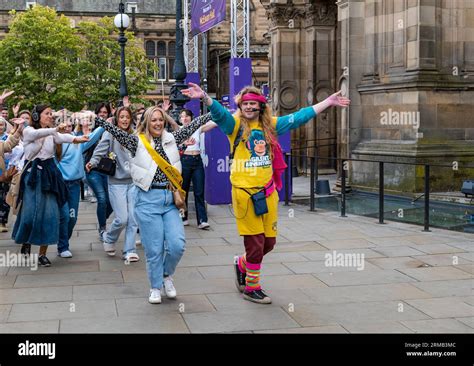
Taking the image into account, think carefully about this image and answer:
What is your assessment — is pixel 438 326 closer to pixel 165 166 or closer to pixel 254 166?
pixel 254 166

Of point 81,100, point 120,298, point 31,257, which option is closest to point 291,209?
point 31,257

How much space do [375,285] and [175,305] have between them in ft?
7.08

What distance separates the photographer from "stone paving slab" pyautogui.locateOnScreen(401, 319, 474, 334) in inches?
242

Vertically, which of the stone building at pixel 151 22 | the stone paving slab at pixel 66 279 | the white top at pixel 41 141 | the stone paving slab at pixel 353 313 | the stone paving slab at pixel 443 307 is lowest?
the stone paving slab at pixel 66 279

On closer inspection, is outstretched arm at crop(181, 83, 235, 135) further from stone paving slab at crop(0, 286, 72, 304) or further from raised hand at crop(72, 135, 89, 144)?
stone paving slab at crop(0, 286, 72, 304)

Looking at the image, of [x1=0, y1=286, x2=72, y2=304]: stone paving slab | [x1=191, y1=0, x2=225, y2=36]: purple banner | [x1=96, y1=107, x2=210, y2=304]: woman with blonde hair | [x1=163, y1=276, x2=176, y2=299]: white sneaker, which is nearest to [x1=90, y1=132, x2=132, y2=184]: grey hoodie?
[x1=0, y1=286, x2=72, y2=304]: stone paving slab

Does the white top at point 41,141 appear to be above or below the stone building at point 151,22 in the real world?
below

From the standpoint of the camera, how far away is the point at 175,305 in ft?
23.3

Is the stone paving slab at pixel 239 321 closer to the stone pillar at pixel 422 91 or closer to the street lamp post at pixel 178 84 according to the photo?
the street lamp post at pixel 178 84

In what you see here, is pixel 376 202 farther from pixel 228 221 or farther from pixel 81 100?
pixel 81 100

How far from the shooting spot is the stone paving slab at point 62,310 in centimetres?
668

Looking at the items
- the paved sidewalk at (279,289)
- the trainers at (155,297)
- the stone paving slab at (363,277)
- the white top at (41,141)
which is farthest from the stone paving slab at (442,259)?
the white top at (41,141)

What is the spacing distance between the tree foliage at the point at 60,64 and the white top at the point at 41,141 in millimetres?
42150

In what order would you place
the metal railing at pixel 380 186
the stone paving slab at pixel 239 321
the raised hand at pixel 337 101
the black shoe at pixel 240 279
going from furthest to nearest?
1. the metal railing at pixel 380 186
2. the black shoe at pixel 240 279
3. the raised hand at pixel 337 101
4. the stone paving slab at pixel 239 321
